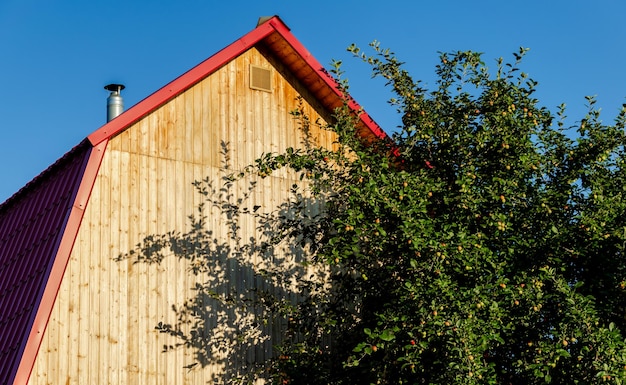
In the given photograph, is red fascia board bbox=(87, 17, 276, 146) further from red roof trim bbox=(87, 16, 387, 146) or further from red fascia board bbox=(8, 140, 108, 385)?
red fascia board bbox=(8, 140, 108, 385)

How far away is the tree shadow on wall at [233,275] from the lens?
46.4ft

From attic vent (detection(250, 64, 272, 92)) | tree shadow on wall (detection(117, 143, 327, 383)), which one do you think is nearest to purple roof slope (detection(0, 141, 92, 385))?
tree shadow on wall (detection(117, 143, 327, 383))

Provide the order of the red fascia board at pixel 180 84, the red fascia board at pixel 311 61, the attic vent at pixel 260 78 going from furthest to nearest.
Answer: the attic vent at pixel 260 78 → the red fascia board at pixel 311 61 → the red fascia board at pixel 180 84

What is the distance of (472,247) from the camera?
12.3 meters

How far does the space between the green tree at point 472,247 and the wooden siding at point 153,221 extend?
1724 millimetres

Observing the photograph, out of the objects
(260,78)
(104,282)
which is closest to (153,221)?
(104,282)

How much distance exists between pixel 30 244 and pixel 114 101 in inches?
167

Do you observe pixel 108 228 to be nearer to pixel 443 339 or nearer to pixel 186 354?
pixel 186 354

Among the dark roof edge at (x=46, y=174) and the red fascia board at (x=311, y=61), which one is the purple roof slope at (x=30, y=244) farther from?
the red fascia board at (x=311, y=61)

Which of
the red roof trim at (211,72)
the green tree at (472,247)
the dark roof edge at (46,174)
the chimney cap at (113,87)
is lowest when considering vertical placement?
the green tree at (472,247)

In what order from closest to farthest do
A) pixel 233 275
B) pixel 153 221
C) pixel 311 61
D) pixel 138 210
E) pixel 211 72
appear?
pixel 138 210
pixel 153 221
pixel 233 275
pixel 211 72
pixel 311 61

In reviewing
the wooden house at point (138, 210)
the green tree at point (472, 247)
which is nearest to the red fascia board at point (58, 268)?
the wooden house at point (138, 210)

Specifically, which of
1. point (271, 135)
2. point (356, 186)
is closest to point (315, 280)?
point (271, 135)

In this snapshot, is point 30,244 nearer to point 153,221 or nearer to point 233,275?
point 153,221
